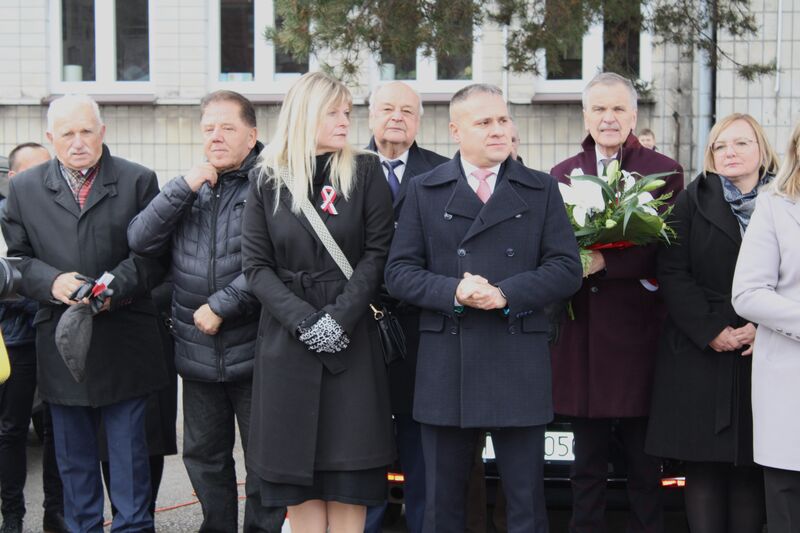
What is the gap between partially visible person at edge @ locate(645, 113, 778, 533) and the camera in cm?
507

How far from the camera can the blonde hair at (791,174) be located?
15.2 ft

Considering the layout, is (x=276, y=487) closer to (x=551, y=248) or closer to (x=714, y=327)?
(x=551, y=248)

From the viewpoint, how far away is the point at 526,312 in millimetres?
4625

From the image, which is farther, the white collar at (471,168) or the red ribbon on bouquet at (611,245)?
the red ribbon on bouquet at (611,245)

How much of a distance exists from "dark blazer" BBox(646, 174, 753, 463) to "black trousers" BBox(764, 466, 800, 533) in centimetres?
40

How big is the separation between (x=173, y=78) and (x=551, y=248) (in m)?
11.2

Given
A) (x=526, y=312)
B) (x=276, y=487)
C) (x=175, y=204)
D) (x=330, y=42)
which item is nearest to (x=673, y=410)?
(x=526, y=312)

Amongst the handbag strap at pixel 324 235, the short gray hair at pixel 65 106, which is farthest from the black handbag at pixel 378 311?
the short gray hair at pixel 65 106

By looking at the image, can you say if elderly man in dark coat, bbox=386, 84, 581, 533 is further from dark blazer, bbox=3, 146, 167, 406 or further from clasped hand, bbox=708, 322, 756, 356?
dark blazer, bbox=3, 146, 167, 406

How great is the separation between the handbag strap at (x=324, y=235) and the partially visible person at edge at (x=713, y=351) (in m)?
1.48

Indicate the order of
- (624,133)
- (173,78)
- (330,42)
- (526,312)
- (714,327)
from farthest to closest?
(173,78), (330,42), (624,133), (714,327), (526,312)

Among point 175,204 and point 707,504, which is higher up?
point 175,204

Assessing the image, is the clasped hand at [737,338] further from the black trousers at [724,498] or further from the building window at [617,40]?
the building window at [617,40]

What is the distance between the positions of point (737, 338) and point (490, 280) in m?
1.20
